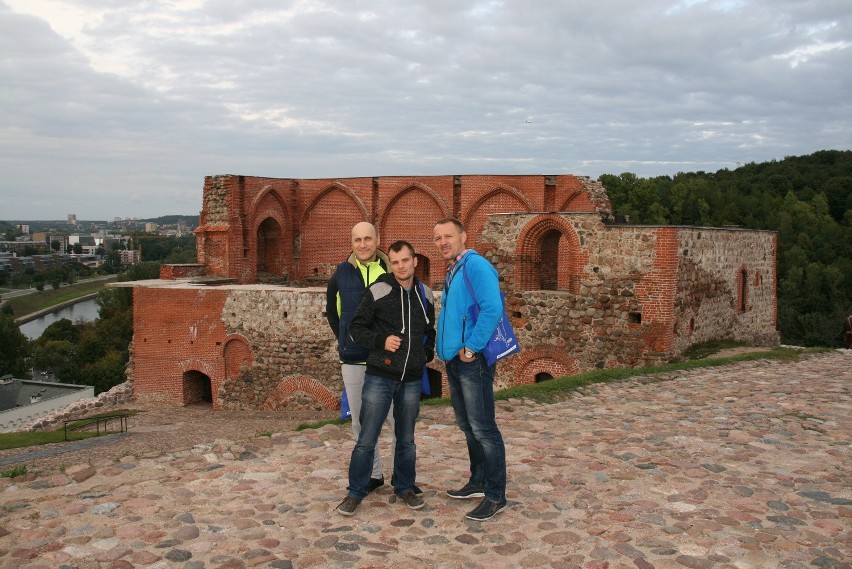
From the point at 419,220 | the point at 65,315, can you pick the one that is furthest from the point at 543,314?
the point at 65,315

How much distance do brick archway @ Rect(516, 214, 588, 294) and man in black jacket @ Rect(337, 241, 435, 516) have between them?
8383 millimetres

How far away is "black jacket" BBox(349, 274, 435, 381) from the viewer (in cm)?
460

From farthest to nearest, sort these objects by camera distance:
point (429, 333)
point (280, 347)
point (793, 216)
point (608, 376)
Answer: point (793, 216)
point (280, 347)
point (608, 376)
point (429, 333)

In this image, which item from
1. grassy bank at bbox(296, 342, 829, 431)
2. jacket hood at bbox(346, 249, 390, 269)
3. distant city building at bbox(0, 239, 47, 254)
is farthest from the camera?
distant city building at bbox(0, 239, 47, 254)

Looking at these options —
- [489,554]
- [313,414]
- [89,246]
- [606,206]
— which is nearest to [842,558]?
[489,554]

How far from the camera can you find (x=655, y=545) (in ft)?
13.6

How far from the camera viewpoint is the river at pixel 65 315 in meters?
86.3

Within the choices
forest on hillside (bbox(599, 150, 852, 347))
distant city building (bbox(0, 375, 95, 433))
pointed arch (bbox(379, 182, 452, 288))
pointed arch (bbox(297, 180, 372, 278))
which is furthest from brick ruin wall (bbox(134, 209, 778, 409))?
forest on hillside (bbox(599, 150, 852, 347))

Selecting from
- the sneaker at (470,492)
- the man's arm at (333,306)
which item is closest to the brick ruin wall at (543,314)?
the sneaker at (470,492)

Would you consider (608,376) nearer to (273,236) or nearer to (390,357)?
(390,357)

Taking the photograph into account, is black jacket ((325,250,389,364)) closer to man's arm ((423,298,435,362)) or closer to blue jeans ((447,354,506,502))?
man's arm ((423,298,435,362))

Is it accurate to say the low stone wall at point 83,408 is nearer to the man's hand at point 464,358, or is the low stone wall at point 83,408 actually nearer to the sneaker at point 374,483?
the sneaker at point 374,483

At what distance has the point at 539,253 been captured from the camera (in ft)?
44.3

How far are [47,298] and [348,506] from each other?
108 meters
